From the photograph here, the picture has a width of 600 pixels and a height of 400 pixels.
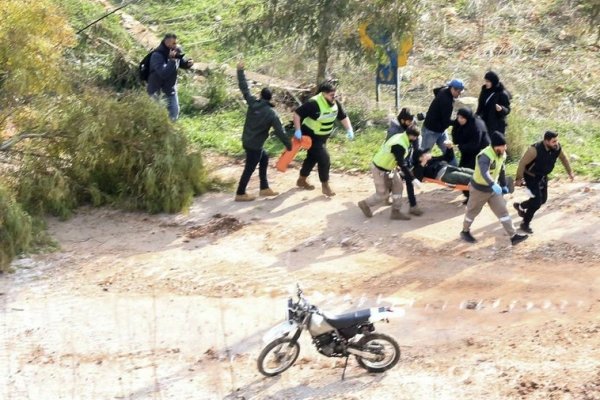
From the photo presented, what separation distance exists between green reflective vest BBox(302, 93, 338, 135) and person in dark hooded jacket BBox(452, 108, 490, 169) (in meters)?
1.59

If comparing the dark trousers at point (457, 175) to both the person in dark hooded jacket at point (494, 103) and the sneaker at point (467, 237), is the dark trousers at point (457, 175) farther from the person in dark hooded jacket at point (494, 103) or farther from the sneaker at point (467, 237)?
the person in dark hooded jacket at point (494, 103)

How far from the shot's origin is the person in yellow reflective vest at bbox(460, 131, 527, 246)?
11234mm

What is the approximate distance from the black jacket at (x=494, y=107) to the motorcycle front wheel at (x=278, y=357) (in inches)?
200

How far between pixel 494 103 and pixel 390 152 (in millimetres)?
1677

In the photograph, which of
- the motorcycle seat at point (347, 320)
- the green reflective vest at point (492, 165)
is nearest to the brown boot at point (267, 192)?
the green reflective vest at point (492, 165)

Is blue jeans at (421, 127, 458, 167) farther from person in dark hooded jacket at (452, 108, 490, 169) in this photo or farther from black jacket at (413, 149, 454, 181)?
black jacket at (413, 149, 454, 181)

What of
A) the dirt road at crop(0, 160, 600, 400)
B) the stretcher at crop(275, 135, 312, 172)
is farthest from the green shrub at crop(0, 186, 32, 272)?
the stretcher at crop(275, 135, 312, 172)

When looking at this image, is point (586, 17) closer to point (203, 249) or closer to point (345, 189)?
point (345, 189)

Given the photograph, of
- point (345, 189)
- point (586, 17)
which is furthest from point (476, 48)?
point (345, 189)

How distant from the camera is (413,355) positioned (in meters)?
9.30

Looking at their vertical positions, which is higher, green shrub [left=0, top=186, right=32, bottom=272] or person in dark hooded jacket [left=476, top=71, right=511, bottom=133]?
person in dark hooded jacket [left=476, top=71, right=511, bottom=133]

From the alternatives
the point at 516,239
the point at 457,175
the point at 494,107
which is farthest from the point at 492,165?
the point at 494,107

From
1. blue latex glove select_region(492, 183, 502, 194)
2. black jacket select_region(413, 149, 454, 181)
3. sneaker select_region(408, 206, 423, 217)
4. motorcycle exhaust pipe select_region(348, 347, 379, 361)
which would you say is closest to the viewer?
motorcycle exhaust pipe select_region(348, 347, 379, 361)

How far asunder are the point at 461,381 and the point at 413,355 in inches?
24.6
